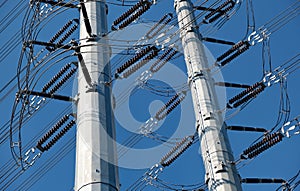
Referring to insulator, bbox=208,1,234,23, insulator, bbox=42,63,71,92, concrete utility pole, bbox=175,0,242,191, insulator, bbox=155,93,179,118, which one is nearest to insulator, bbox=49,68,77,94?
insulator, bbox=42,63,71,92

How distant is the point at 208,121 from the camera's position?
45.3 feet

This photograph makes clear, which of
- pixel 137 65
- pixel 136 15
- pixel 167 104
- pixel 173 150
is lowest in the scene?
pixel 173 150

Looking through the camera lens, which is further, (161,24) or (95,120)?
(161,24)

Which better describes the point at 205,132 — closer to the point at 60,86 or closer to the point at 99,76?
the point at 60,86

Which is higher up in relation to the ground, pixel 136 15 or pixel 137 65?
pixel 136 15

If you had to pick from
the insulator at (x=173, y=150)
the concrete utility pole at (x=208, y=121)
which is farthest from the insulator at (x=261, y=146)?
the insulator at (x=173, y=150)

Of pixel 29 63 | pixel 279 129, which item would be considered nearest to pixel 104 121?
pixel 29 63

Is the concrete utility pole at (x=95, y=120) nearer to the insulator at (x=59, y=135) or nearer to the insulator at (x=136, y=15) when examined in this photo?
the insulator at (x=59, y=135)

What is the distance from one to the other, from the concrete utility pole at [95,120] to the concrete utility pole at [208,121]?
444 centimetres

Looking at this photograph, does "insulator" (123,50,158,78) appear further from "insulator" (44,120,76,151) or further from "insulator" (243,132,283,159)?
"insulator" (243,132,283,159)

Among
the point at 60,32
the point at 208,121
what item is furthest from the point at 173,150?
the point at 60,32

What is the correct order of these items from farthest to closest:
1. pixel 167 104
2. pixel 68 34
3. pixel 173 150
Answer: pixel 167 104 < pixel 173 150 < pixel 68 34

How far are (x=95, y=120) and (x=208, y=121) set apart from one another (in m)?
5.95

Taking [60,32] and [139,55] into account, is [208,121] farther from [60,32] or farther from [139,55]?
[60,32]
